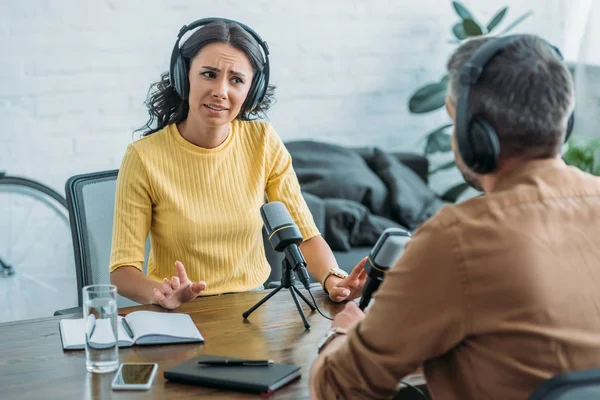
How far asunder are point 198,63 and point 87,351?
0.85m

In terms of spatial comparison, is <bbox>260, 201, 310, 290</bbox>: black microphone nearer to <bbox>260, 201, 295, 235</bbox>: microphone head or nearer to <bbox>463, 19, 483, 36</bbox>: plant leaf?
<bbox>260, 201, 295, 235</bbox>: microphone head

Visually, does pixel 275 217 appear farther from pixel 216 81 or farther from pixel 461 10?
pixel 461 10

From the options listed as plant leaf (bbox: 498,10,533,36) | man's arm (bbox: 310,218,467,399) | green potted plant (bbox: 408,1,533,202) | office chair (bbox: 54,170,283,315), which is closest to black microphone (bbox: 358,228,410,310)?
man's arm (bbox: 310,218,467,399)

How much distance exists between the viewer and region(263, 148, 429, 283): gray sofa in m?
2.70

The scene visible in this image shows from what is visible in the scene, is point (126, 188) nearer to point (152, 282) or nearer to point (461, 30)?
point (152, 282)

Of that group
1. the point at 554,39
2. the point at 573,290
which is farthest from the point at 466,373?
the point at 554,39

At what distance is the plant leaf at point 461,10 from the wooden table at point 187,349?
2.44 metres

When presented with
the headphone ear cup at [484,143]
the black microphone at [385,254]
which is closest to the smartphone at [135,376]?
the black microphone at [385,254]

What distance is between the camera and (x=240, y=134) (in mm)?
2264

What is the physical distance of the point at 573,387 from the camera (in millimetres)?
1002

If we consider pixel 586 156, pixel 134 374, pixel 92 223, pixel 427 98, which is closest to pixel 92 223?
pixel 92 223

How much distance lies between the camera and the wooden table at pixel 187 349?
1.39 meters

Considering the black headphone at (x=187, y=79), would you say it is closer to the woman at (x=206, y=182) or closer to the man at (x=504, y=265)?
the woman at (x=206, y=182)

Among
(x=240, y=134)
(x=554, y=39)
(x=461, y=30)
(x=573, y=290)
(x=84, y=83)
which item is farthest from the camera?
(x=554, y=39)
